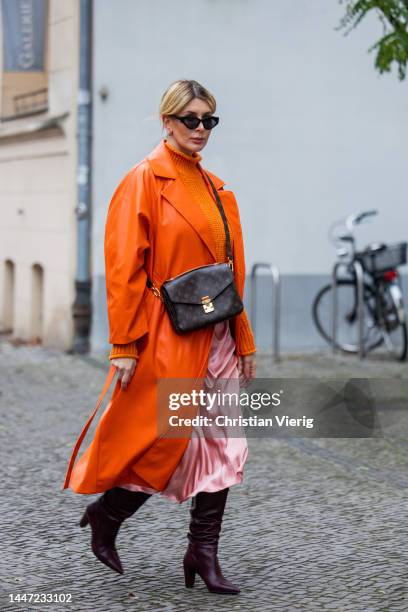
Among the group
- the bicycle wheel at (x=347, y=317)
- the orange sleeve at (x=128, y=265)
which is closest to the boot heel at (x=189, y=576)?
the orange sleeve at (x=128, y=265)

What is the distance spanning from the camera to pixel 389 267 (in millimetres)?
12117

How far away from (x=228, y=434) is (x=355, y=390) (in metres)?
5.78

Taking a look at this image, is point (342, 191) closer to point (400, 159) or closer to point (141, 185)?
point (400, 159)

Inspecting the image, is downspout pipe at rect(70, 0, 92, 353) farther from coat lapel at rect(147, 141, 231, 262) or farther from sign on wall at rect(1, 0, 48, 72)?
coat lapel at rect(147, 141, 231, 262)

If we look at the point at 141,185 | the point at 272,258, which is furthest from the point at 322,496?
the point at 272,258

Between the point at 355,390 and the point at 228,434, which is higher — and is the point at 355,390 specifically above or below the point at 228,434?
below

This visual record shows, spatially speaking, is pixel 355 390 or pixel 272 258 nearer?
pixel 355 390

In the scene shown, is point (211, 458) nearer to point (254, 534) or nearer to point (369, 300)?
point (254, 534)

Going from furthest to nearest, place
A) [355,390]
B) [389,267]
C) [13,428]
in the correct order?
[389,267], [355,390], [13,428]

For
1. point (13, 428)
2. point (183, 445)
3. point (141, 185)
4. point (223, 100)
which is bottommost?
point (13, 428)

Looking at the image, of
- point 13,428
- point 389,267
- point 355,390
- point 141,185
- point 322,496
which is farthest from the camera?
point 389,267

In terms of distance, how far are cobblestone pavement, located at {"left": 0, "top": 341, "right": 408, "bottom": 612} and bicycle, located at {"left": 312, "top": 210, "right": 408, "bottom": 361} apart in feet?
12.5

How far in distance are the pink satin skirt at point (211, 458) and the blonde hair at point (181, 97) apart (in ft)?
2.52

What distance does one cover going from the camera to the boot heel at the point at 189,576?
Result: 4.59 metres
